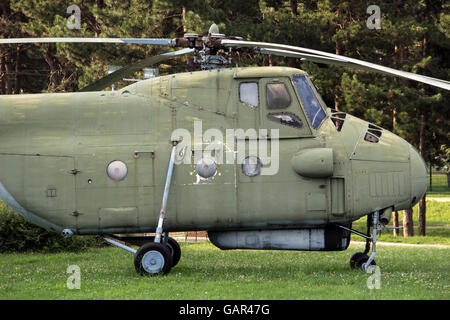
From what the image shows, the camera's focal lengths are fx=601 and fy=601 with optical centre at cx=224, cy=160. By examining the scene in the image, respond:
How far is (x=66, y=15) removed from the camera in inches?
1474

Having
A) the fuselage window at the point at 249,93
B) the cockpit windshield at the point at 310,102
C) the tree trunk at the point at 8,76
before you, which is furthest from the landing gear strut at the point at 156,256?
the tree trunk at the point at 8,76

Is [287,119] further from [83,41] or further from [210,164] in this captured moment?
[83,41]

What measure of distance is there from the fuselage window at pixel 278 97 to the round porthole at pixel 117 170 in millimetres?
3108

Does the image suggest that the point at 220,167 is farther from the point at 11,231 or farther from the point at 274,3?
the point at 274,3

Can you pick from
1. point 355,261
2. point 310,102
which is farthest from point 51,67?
point 355,261

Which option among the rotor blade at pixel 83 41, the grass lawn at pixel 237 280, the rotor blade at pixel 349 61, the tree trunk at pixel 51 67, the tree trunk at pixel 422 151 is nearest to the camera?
the grass lawn at pixel 237 280

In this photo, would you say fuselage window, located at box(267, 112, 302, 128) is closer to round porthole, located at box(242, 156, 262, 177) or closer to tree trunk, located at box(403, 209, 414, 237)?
round porthole, located at box(242, 156, 262, 177)

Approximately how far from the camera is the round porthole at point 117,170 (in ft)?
38.7

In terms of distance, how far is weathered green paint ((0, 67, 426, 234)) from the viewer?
1169 cm

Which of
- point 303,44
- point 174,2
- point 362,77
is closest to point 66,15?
point 174,2

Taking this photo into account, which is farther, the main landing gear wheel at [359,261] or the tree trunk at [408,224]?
the tree trunk at [408,224]

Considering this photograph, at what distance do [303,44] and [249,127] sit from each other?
21.1m

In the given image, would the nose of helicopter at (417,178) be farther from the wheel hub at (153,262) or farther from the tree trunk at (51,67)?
the tree trunk at (51,67)

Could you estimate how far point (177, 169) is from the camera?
38.5 ft
